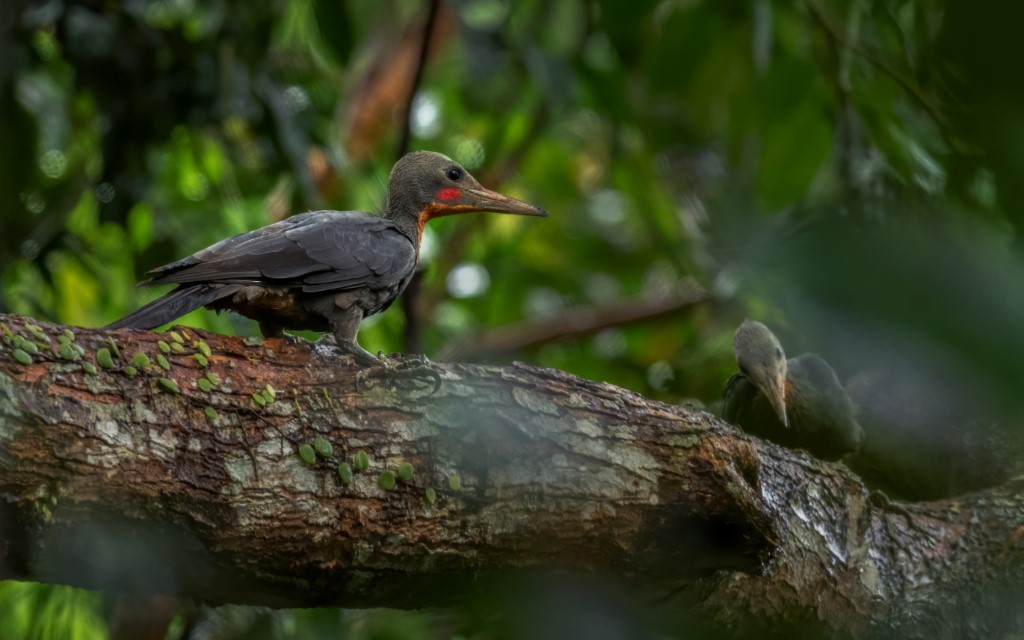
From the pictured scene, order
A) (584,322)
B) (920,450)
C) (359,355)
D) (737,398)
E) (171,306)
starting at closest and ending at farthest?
1. (171,306)
2. (359,355)
3. (920,450)
4. (737,398)
5. (584,322)

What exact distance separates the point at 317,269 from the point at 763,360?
6.40 feet

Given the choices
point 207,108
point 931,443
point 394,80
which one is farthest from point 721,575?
point 394,80

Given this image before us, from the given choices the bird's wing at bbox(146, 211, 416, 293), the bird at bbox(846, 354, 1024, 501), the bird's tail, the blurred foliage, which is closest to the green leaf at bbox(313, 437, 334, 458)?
the bird's tail

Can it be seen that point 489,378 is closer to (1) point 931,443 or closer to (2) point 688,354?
(1) point 931,443

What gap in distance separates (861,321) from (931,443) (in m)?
3.89

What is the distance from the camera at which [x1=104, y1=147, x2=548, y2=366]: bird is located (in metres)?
3.58

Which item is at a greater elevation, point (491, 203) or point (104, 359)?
point (491, 203)

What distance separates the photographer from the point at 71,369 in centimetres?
272

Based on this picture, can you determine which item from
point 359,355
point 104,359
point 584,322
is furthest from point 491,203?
point 584,322

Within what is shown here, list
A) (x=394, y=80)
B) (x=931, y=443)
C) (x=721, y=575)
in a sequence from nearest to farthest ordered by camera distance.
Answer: (x=721, y=575)
(x=931, y=443)
(x=394, y=80)

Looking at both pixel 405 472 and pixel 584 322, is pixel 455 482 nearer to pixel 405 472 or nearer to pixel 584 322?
pixel 405 472

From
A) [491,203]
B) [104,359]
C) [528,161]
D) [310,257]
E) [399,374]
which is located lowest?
[104,359]

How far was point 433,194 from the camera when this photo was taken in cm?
484

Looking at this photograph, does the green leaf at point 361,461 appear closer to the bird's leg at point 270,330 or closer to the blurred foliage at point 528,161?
the blurred foliage at point 528,161
